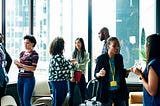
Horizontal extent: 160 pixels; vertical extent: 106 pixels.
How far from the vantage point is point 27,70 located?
4730 mm

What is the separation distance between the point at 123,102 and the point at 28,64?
6.04 feet

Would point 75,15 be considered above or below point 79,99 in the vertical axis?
above

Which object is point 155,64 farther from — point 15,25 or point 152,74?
point 15,25

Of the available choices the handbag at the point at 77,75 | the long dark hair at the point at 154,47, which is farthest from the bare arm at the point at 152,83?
the handbag at the point at 77,75

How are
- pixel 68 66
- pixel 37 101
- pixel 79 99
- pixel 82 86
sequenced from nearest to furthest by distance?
pixel 68 66, pixel 37 101, pixel 82 86, pixel 79 99

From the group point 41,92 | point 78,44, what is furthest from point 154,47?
point 41,92

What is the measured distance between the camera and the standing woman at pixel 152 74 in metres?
2.39

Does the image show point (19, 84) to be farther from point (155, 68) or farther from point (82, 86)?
point (155, 68)

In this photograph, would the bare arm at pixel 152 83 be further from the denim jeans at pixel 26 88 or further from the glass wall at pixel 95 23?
the glass wall at pixel 95 23

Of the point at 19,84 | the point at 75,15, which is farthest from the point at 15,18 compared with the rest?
the point at 19,84

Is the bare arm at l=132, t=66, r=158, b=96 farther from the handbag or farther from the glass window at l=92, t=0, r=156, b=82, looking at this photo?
the glass window at l=92, t=0, r=156, b=82

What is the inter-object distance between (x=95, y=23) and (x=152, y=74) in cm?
436

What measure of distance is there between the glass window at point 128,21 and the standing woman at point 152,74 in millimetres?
4179

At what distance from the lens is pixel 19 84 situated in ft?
15.7
